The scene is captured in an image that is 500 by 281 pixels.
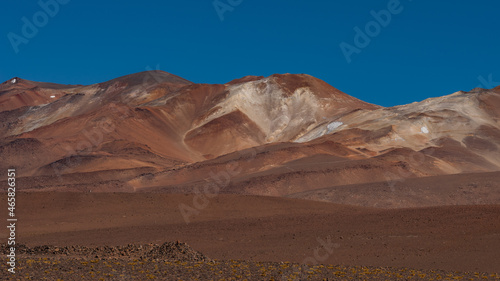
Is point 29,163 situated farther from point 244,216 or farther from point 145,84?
point 244,216

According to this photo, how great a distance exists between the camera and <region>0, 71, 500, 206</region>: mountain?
72000 mm

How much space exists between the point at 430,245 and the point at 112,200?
65.8 feet

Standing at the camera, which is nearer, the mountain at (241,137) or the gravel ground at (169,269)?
the gravel ground at (169,269)

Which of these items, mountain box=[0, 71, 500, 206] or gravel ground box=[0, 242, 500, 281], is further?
mountain box=[0, 71, 500, 206]

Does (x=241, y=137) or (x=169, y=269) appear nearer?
(x=169, y=269)

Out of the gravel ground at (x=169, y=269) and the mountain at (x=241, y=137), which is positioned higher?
the mountain at (x=241, y=137)

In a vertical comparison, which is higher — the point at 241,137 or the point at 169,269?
the point at 241,137

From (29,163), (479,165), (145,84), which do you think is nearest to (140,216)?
(479,165)

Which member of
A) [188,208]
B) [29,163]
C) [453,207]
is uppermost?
[29,163]

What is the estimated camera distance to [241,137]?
4390 inches

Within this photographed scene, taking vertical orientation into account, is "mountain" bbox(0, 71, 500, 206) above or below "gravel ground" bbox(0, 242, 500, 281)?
above

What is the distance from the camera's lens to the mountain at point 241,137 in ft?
236

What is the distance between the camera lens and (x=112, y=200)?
39875 millimetres

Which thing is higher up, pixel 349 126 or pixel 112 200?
pixel 349 126
